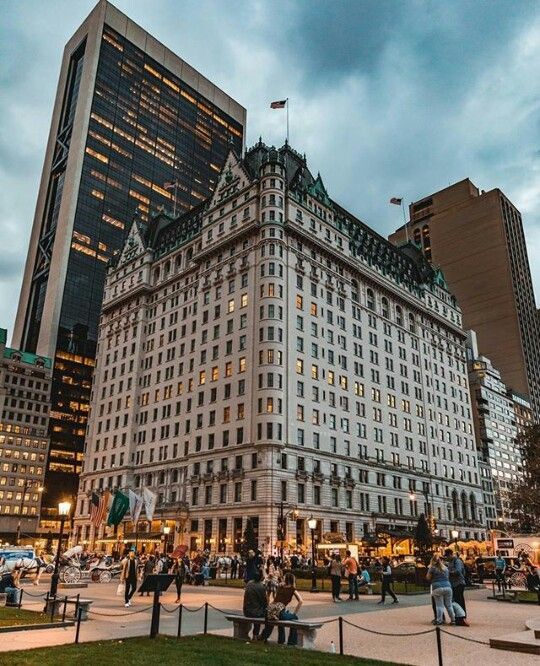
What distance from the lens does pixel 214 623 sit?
19359 millimetres

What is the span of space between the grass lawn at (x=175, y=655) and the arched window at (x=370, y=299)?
80.5 metres

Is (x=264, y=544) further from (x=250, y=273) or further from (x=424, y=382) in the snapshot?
(x=424, y=382)

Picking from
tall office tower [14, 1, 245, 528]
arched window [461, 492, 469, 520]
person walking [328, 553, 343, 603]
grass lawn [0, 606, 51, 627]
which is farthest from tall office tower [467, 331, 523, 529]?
grass lawn [0, 606, 51, 627]

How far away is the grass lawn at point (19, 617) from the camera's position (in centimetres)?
1772

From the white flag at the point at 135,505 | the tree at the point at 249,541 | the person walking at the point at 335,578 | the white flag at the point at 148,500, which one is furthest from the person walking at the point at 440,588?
the tree at the point at 249,541

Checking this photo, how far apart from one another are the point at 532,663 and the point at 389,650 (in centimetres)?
342

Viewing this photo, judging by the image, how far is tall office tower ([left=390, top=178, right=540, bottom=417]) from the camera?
167 meters

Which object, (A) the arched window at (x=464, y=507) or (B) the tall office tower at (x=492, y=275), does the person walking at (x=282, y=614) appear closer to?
(A) the arched window at (x=464, y=507)

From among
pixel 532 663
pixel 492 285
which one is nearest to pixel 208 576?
pixel 532 663

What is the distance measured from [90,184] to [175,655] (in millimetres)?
160604

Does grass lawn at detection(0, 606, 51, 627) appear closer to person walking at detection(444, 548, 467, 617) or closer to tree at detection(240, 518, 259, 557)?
person walking at detection(444, 548, 467, 617)

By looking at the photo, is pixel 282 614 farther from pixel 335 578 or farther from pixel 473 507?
pixel 473 507

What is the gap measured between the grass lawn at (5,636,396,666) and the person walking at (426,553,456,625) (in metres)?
6.43

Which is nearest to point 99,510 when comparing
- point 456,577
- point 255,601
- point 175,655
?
point 456,577
